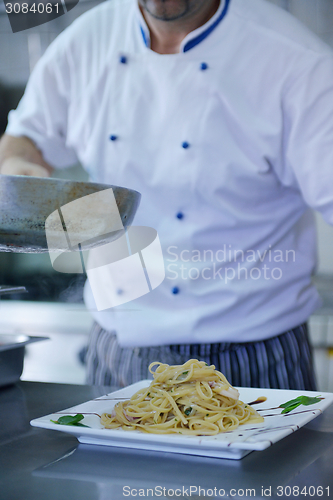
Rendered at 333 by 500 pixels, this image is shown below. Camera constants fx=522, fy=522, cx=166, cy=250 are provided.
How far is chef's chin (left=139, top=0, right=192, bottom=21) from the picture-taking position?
1.02 m

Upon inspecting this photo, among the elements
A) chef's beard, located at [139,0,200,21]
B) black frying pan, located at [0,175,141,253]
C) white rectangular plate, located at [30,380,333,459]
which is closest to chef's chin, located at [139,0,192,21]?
chef's beard, located at [139,0,200,21]

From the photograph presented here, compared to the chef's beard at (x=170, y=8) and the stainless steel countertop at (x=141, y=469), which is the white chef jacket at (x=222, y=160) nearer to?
the chef's beard at (x=170, y=8)

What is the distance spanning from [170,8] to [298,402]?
777mm

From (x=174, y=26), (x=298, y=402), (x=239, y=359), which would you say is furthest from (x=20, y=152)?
(x=298, y=402)

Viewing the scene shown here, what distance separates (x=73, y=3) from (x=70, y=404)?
108 cm

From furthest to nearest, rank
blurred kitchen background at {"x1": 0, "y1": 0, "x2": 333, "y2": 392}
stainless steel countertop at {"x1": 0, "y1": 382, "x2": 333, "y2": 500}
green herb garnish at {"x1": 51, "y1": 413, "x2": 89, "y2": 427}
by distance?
blurred kitchen background at {"x1": 0, "y1": 0, "x2": 333, "y2": 392} → green herb garnish at {"x1": 51, "y1": 413, "x2": 89, "y2": 427} → stainless steel countertop at {"x1": 0, "y1": 382, "x2": 333, "y2": 500}

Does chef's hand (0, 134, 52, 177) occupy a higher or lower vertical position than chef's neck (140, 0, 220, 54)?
lower

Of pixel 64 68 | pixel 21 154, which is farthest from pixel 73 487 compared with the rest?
pixel 64 68

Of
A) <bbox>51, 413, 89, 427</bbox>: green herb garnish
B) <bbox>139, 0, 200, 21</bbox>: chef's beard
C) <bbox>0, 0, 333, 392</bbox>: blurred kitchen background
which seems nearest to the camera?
<bbox>51, 413, 89, 427</bbox>: green herb garnish

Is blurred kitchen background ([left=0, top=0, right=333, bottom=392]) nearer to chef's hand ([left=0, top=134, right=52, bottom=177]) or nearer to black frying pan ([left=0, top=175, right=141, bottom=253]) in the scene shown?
chef's hand ([left=0, top=134, right=52, bottom=177])

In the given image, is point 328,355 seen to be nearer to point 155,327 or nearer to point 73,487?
point 155,327

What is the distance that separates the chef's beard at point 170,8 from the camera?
1.02 m

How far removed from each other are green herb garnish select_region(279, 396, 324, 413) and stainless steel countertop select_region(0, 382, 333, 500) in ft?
0.10

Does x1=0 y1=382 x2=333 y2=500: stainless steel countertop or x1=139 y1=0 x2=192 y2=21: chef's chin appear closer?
x1=0 y1=382 x2=333 y2=500: stainless steel countertop
